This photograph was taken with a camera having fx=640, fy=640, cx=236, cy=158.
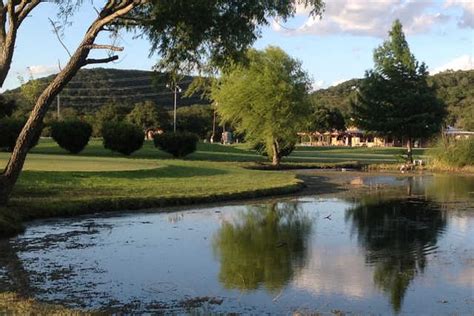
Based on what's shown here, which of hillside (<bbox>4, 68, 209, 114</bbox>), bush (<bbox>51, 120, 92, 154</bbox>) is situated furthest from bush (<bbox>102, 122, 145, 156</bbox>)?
hillside (<bbox>4, 68, 209, 114</bbox>)

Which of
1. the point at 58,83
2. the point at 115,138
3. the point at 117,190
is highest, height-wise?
the point at 58,83

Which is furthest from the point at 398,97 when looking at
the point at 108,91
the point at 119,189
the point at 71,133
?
the point at 108,91

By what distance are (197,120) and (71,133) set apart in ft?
213

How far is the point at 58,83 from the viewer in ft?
50.2

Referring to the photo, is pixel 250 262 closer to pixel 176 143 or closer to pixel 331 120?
pixel 176 143

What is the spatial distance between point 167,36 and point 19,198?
7009mm

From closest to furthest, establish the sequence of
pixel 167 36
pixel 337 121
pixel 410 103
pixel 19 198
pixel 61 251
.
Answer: pixel 61 251, pixel 167 36, pixel 19 198, pixel 410 103, pixel 337 121

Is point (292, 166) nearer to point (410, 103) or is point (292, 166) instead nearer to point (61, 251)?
point (410, 103)

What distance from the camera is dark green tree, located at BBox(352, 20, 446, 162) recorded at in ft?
172

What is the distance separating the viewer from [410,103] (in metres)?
52.0

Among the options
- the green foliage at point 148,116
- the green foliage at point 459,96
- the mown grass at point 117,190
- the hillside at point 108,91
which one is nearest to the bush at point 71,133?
the mown grass at point 117,190

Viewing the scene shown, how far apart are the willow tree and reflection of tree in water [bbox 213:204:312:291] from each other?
4.43 meters

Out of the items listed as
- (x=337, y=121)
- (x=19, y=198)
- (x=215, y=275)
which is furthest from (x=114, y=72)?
(x=215, y=275)

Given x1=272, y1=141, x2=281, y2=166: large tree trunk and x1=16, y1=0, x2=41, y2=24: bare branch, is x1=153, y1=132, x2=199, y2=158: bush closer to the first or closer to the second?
x1=272, y1=141, x2=281, y2=166: large tree trunk
